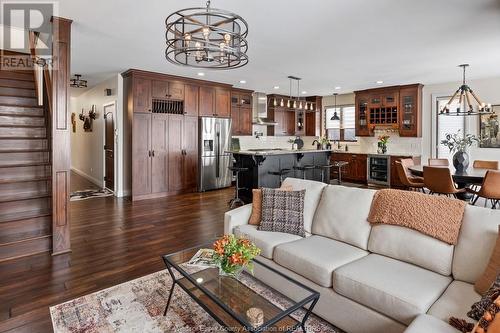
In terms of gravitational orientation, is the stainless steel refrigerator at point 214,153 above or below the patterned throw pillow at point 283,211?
above

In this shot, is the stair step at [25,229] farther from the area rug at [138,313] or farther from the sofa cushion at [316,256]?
the sofa cushion at [316,256]

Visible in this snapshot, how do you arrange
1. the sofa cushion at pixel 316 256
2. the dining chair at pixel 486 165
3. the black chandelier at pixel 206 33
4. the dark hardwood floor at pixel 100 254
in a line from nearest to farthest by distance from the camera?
the black chandelier at pixel 206 33 < the sofa cushion at pixel 316 256 < the dark hardwood floor at pixel 100 254 < the dining chair at pixel 486 165

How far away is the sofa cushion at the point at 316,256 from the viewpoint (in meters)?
2.17

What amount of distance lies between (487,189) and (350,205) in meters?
2.97

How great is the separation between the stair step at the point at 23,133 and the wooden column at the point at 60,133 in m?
1.39

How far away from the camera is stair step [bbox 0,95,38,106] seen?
4789 millimetres

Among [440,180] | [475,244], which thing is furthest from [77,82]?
[475,244]

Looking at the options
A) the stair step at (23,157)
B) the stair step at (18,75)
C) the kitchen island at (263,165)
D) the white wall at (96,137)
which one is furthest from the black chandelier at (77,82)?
the kitchen island at (263,165)

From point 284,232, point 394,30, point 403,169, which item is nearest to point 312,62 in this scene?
point 394,30

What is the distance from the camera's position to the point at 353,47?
446cm

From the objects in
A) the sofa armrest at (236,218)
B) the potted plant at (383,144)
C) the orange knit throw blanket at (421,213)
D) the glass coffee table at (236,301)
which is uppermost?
the potted plant at (383,144)

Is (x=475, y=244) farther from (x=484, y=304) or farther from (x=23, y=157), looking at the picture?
(x=23, y=157)

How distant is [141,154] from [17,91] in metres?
2.29

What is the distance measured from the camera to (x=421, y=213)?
2248 millimetres
